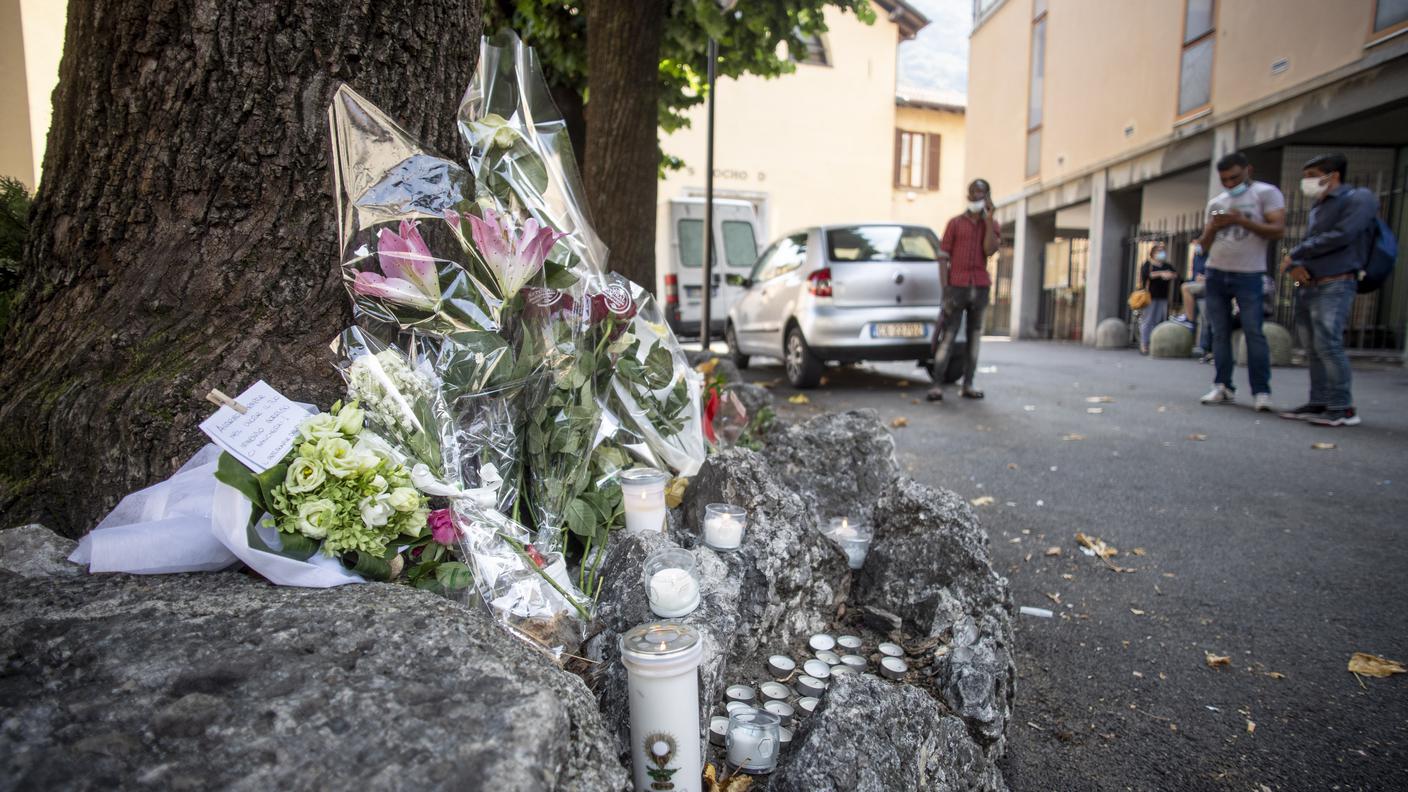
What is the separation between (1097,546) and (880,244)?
501 cm

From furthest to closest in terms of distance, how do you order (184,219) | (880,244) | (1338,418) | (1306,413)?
(880,244)
(1306,413)
(1338,418)
(184,219)

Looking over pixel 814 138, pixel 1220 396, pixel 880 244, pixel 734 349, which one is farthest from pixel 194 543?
pixel 814 138

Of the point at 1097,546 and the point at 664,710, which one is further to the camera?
the point at 1097,546

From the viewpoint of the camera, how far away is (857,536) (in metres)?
2.46

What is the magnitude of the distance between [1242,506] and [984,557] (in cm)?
237

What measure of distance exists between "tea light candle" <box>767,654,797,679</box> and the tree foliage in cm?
477

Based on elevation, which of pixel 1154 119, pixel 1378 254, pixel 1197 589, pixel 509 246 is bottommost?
pixel 1197 589

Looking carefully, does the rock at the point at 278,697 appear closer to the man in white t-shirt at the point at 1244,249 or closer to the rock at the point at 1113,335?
the man in white t-shirt at the point at 1244,249

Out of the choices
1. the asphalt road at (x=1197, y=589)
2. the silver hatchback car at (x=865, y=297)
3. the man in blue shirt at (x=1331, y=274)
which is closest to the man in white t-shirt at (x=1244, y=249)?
the man in blue shirt at (x=1331, y=274)

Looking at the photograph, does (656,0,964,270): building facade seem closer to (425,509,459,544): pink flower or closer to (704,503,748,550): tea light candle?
(704,503,748,550): tea light candle

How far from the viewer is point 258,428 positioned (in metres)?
1.39

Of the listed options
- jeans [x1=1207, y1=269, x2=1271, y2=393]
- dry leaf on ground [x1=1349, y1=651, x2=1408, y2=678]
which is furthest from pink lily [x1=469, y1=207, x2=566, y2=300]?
jeans [x1=1207, y1=269, x2=1271, y2=393]

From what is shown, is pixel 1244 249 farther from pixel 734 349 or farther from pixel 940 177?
pixel 940 177

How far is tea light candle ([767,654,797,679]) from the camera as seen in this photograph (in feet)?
6.00
